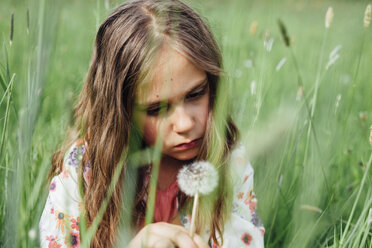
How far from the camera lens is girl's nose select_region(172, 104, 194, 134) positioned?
78cm

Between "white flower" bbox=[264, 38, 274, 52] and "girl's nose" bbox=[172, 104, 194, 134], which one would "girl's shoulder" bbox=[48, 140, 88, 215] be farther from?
"white flower" bbox=[264, 38, 274, 52]

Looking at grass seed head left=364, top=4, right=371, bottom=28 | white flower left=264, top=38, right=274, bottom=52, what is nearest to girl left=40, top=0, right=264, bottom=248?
white flower left=264, top=38, right=274, bottom=52

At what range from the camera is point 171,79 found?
2.64 ft

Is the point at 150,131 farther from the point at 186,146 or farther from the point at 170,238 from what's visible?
the point at 170,238

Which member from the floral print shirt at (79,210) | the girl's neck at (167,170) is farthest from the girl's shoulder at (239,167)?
the girl's neck at (167,170)

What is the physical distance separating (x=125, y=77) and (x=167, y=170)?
0.25 m

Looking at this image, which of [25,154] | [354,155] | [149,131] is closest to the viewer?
[25,154]

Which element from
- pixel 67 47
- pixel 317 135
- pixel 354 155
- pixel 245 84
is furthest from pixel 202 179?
pixel 67 47

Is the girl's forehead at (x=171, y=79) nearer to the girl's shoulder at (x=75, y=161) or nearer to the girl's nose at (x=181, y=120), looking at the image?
the girl's nose at (x=181, y=120)

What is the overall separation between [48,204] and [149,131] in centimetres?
27

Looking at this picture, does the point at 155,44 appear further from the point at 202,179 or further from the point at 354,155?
the point at 354,155

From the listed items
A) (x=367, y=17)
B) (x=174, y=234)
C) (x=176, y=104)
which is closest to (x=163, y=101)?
(x=176, y=104)

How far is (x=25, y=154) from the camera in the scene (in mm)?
470

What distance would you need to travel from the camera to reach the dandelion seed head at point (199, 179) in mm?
648
